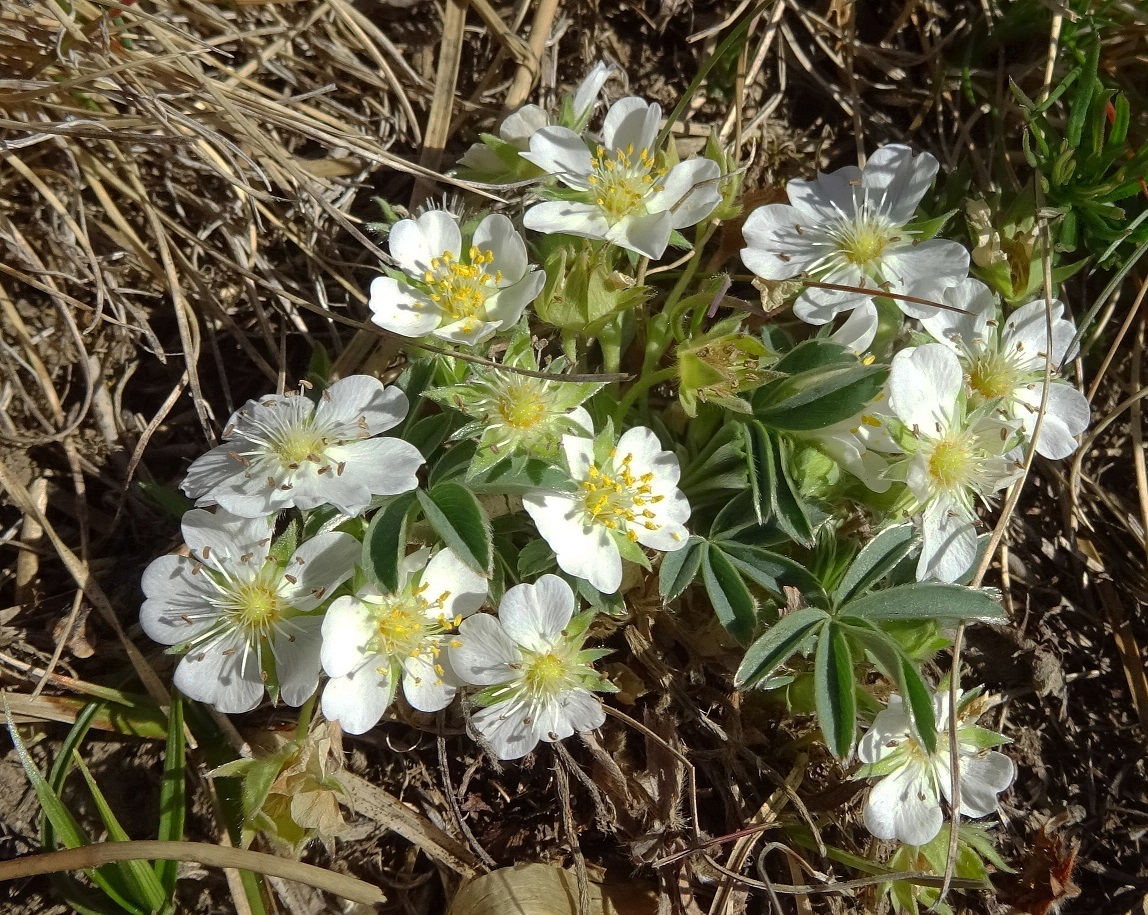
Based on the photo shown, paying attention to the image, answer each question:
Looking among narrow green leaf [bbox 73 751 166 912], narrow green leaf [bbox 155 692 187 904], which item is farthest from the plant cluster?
narrow green leaf [bbox 73 751 166 912]

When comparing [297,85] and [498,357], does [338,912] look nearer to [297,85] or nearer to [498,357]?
[498,357]

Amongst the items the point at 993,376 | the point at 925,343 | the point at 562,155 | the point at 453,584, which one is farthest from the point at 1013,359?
the point at 453,584

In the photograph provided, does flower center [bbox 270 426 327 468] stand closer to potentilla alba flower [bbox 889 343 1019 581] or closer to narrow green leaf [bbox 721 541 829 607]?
narrow green leaf [bbox 721 541 829 607]

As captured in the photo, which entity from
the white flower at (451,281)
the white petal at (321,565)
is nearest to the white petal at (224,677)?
the white petal at (321,565)

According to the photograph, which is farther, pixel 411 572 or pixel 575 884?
pixel 575 884

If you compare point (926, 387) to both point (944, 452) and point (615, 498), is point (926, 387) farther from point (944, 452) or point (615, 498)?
point (615, 498)

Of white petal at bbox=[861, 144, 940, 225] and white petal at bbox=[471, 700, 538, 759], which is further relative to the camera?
white petal at bbox=[861, 144, 940, 225]

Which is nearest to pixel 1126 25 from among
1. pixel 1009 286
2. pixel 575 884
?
pixel 1009 286
